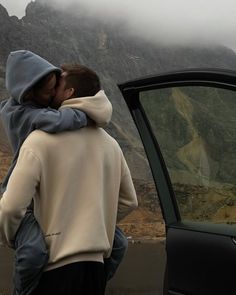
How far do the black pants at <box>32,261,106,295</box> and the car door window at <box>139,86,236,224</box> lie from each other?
68 cm

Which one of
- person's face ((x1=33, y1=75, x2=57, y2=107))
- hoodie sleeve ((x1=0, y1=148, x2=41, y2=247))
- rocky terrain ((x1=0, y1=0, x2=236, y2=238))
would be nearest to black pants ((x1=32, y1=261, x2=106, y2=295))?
hoodie sleeve ((x1=0, y1=148, x2=41, y2=247))

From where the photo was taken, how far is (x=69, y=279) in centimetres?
246

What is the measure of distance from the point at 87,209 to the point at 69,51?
14814 cm

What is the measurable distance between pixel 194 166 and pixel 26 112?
2.96 feet

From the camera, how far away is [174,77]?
9.50 feet

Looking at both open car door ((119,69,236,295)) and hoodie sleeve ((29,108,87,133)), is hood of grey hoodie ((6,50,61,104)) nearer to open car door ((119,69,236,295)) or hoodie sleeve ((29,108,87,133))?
hoodie sleeve ((29,108,87,133))

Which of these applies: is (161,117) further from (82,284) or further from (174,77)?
(82,284)

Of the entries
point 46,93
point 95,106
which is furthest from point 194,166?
point 46,93

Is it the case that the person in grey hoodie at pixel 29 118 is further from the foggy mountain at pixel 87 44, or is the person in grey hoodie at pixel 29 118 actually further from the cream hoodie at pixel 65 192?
the foggy mountain at pixel 87 44

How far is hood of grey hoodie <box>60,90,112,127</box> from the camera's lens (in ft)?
8.53

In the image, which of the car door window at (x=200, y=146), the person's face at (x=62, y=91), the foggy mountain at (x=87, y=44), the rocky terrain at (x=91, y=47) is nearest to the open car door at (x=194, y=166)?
the car door window at (x=200, y=146)

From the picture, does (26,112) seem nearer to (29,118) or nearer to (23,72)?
(29,118)

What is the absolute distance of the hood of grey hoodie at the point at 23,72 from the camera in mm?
2540

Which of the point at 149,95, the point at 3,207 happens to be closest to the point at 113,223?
the point at 3,207
